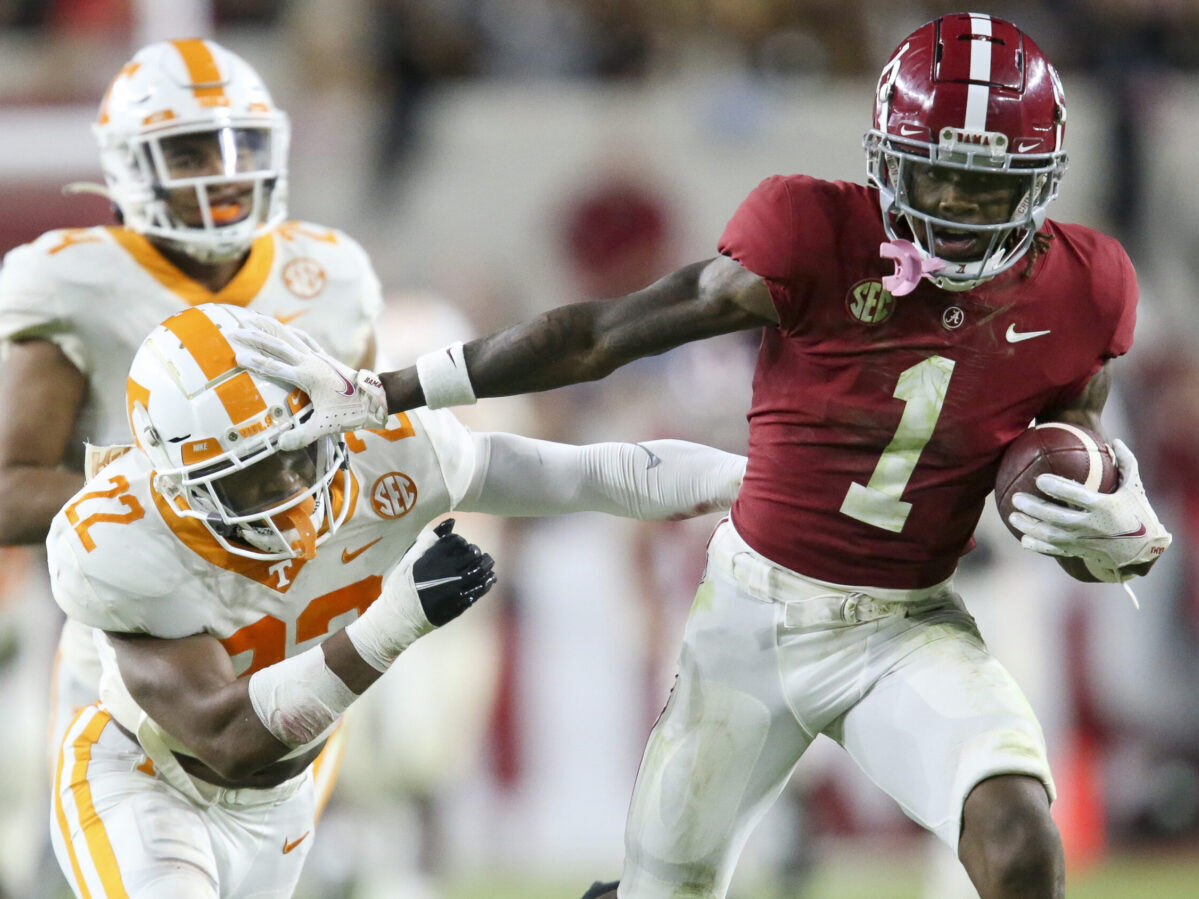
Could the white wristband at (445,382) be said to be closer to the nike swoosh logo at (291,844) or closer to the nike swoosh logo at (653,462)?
the nike swoosh logo at (653,462)

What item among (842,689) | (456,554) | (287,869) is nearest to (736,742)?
(842,689)

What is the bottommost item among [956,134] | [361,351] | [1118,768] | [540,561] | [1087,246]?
[1118,768]

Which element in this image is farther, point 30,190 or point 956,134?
point 30,190

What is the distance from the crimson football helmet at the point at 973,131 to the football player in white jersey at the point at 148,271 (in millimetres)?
1314

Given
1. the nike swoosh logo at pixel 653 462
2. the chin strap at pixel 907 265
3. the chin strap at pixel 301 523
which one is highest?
the chin strap at pixel 907 265

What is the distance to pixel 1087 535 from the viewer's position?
8.19 ft

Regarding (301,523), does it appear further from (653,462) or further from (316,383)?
(653,462)

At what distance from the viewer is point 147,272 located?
133 inches

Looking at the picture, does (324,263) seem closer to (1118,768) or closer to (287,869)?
(287,869)

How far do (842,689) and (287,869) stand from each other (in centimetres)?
103

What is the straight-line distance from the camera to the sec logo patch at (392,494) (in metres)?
2.82

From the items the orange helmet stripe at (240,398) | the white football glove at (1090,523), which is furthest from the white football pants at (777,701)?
the orange helmet stripe at (240,398)

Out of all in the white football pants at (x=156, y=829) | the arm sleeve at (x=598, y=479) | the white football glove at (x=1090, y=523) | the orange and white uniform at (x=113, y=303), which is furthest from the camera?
the orange and white uniform at (x=113, y=303)

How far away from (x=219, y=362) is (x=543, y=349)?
0.49m
